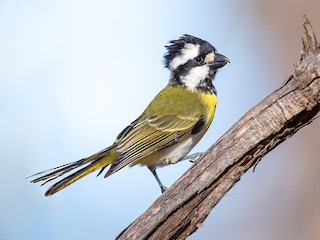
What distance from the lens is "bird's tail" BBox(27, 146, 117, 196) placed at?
459cm

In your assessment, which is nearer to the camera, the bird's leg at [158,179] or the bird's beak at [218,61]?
the bird's leg at [158,179]

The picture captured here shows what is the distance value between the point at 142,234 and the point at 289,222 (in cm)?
225

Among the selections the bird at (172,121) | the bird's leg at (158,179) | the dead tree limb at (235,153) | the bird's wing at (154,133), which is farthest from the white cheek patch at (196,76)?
the dead tree limb at (235,153)

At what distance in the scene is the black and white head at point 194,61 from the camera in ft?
18.3

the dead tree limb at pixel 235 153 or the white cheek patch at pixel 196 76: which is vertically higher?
the white cheek patch at pixel 196 76

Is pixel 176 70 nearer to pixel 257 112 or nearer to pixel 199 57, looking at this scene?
pixel 199 57

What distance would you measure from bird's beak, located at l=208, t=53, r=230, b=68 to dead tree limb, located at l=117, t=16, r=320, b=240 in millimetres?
1815

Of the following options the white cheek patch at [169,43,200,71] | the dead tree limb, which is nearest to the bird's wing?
the white cheek patch at [169,43,200,71]

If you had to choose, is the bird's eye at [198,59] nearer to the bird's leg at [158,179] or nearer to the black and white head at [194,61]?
the black and white head at [194,61]

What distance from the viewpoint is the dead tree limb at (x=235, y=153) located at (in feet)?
11.5

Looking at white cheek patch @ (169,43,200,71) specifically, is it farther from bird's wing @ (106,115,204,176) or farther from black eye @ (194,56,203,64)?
bird's wing @ (106,115,204,176)

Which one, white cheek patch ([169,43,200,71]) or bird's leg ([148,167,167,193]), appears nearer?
bird's leg ([148,167,167,193])

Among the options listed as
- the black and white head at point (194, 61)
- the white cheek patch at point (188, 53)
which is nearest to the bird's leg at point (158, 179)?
the black and white head at point (194, 61)

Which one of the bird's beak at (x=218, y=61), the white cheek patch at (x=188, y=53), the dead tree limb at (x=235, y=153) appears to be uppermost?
the white cheek patch at (x=188, y=53)
